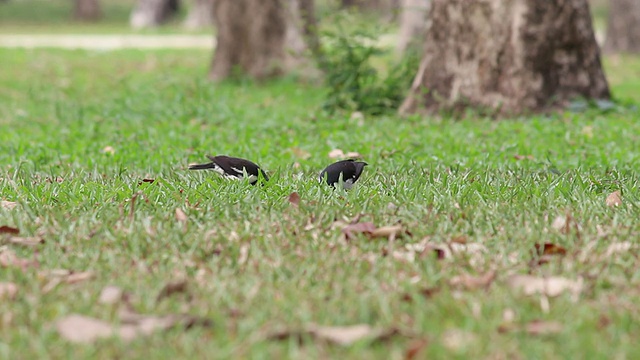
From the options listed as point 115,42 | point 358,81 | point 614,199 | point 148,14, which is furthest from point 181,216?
point 148,14

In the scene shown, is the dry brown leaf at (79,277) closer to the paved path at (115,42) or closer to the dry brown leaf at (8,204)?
the dry brown leaf at (8,204)

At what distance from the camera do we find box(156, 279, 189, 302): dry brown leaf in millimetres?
3266

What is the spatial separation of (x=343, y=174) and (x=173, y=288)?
1.90 metres

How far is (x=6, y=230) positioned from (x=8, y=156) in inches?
123

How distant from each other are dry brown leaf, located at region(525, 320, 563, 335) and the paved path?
58.8 ft

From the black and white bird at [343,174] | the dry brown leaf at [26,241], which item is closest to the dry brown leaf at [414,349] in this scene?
the dry brown leaf at [26,241]

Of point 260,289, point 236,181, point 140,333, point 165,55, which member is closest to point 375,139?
point 236,181

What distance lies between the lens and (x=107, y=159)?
687 centimetres

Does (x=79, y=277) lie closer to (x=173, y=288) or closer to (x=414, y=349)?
(x=173, y=288)

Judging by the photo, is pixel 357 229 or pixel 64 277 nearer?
pixel 64 277

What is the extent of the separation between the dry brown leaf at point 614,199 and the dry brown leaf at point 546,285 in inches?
53.0

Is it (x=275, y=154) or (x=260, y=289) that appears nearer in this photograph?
(x=260, y=289)

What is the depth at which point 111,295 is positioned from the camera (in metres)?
3.22

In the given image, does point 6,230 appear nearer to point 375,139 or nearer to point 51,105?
point 375,139
